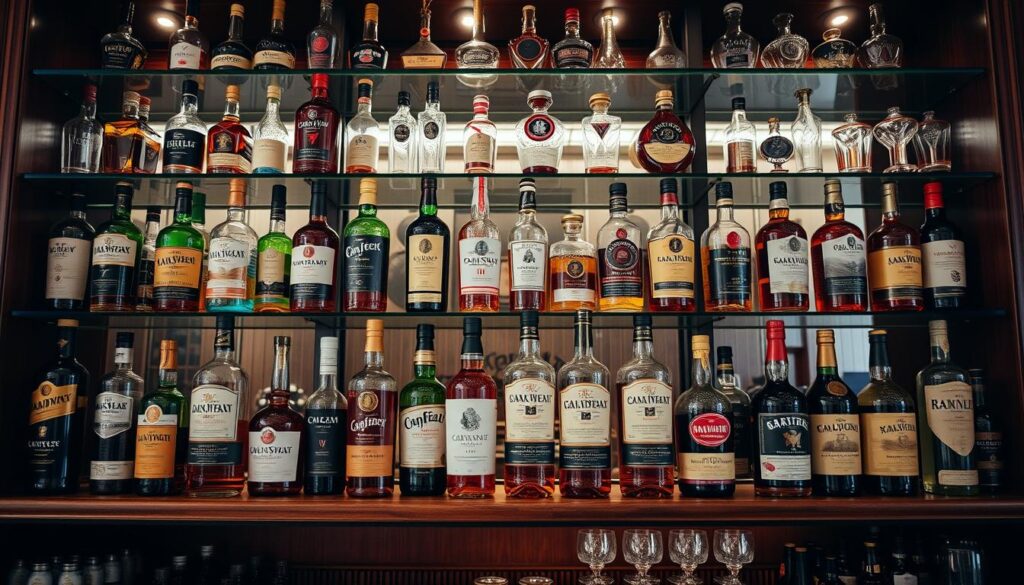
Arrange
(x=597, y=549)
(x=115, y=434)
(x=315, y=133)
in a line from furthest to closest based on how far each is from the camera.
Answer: (x=315, y=133)
(x=115, y=434)
(x=597, y=549)

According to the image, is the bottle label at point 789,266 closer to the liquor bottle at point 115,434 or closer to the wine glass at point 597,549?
the wine glass at point 597,549

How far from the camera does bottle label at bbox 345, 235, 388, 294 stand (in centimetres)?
158

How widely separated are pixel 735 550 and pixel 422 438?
66 cm

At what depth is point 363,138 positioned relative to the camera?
1.68 m

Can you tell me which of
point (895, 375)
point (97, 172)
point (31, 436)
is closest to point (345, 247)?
point (97, 172)

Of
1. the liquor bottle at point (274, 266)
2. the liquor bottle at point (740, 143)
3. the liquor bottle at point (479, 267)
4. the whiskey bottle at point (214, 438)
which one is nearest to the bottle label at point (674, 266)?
the liquor bottle at point (740, 143)

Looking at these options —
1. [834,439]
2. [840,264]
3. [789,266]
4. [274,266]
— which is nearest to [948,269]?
[840,264]

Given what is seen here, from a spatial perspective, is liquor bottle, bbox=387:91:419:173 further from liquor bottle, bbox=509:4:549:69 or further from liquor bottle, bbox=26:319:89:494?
liquor bottle, bbox=26:319:89:494

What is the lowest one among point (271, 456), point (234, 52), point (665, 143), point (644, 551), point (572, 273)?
point (644, 551)

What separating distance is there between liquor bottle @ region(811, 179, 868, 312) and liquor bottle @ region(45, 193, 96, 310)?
1.63 m

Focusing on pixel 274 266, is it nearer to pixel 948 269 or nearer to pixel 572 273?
pixel 572 273

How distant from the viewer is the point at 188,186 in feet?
5.30

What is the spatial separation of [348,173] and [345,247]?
0.17m

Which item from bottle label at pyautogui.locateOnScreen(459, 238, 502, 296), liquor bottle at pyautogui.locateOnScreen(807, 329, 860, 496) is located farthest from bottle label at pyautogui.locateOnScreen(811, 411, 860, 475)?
bottle label at pyautogui.locateOnScreen(459, 238, 502, 296)
